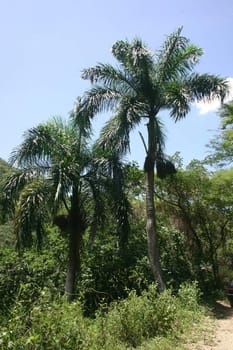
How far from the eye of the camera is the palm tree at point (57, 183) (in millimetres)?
11406

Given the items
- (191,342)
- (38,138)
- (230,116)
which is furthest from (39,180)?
(230,116)

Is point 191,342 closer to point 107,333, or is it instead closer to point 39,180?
point 107,333

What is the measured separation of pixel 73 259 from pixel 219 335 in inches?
223

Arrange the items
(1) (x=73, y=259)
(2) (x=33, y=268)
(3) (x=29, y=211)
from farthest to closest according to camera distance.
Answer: (2) (x=33, y=268) < (1) (x=73, y=259) < (3) (x=29, y=211)

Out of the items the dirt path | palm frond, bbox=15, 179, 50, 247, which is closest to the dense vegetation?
palm frond, bbox=15, 179, 50, 247

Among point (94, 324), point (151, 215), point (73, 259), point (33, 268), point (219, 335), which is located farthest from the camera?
point (33, 268)

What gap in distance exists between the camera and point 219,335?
8672mm

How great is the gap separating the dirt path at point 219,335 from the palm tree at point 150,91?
2.68m

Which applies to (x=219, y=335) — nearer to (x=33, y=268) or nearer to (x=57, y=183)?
(x=57, y=183)

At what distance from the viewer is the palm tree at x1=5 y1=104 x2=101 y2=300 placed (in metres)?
11.4

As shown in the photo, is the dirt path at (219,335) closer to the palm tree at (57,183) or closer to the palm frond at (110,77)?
the palm tree at (57,183)

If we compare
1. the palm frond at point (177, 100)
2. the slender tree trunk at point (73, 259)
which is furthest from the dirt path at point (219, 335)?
the palm frond at point (177, 100)

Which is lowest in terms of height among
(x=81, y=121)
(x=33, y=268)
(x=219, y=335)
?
(x=219, y=335)

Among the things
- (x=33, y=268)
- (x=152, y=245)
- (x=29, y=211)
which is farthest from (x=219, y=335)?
(x=33, y=268)
